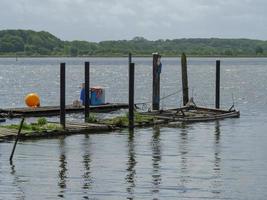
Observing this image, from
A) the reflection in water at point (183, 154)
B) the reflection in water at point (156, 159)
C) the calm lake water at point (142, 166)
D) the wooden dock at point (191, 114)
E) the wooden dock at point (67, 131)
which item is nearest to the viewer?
the calm lake water at point (142, 166)

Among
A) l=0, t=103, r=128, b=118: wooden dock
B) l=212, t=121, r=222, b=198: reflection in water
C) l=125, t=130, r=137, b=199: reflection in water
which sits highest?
l=0, t=103, r=128, b=118: wooden dock

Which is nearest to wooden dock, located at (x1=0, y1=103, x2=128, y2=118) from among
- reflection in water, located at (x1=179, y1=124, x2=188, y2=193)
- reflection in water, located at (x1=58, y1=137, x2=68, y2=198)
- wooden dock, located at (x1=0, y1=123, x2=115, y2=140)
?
wooden dock, located at (x1=0, y1=123, x2=115, y2=140)

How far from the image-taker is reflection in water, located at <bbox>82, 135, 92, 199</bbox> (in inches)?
944

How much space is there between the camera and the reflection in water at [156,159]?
24.4 metres

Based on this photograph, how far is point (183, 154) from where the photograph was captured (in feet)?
104

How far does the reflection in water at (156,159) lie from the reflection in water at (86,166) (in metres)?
2.08

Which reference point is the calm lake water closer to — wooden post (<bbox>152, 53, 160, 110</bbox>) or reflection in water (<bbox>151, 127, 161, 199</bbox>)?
reflection in water (<bbox>151, 127, 161, 199</bbox>)

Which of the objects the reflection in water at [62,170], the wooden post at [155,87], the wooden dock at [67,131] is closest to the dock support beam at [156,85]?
the wooden post at [155,87]

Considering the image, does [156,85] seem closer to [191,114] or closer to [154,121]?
[191,114]

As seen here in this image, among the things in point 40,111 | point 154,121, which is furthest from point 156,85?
point 40,111

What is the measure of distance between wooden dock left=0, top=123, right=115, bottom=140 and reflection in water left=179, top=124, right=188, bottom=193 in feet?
12.6

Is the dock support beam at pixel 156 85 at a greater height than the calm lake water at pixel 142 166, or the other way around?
the dock support beam at pixel 156 85

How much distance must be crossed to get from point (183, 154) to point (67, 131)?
720 cm

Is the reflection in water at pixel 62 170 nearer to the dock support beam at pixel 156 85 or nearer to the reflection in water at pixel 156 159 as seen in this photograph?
the reflection in water at pixel 156 159
